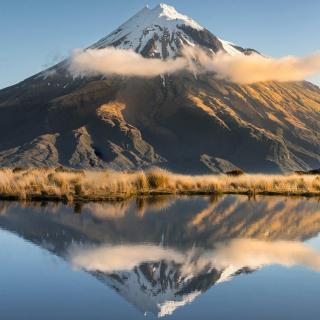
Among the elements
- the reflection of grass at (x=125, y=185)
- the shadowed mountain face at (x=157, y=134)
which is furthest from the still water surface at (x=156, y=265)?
the shadowed mountain face at (x=157, y=134)

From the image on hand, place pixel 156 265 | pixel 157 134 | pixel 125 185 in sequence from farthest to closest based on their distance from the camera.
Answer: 1. pixel 157 134
2. pixel 125 185
3. pixel 156 265

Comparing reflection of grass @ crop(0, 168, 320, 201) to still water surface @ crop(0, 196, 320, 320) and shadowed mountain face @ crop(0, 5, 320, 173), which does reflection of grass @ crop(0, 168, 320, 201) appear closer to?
still water surface @ crop(0, 196, 320, 320)

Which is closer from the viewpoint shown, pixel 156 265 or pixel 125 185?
pixel 156 265

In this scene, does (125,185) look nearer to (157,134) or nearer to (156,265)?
(156,265)

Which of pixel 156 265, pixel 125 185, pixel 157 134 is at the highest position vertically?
pixel 157 134

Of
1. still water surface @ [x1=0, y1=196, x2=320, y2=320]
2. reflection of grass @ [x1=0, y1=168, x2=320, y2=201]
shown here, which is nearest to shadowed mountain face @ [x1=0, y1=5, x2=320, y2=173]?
reflection of grass @ [x1=0, y1=168, x2=320, y2=201]

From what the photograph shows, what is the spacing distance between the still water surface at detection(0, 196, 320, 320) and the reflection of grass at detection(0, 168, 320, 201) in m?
4.85

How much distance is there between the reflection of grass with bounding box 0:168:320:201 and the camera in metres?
20.6

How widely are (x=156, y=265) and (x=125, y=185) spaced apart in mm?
14146

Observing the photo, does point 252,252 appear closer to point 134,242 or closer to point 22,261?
point 134,242

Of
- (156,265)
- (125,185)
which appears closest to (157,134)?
(125,185)

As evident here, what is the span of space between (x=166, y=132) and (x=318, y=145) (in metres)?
42.3

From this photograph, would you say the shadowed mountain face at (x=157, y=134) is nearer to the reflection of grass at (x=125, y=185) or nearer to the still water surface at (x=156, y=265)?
the reflection of grass at (x=125, y=185)

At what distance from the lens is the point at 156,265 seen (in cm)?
885
